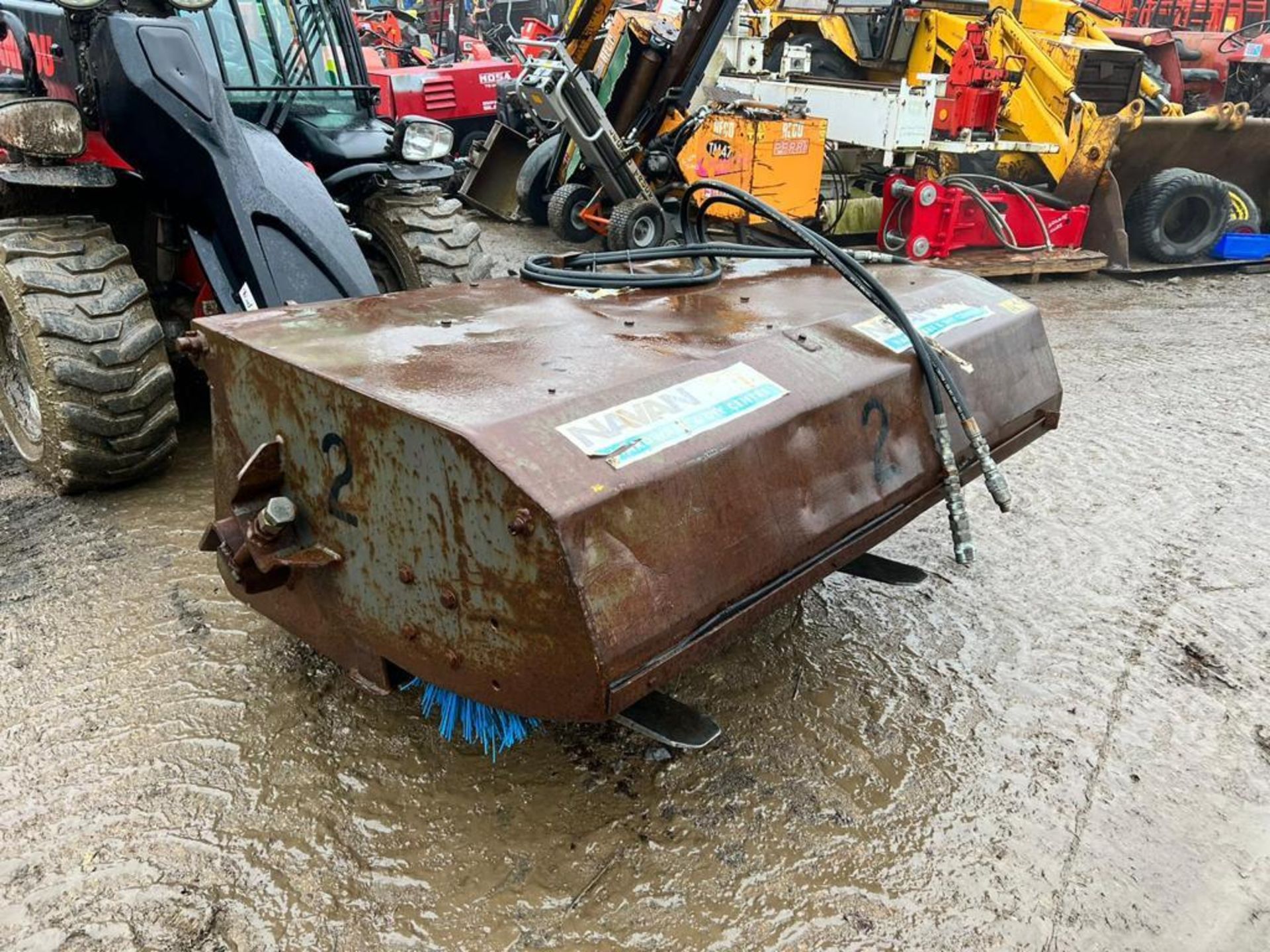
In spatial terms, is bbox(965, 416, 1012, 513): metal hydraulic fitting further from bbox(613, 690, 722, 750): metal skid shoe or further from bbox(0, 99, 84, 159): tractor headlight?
bbox(0, 99, 84, 159): tractor headlight

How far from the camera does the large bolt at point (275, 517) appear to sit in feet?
5.84

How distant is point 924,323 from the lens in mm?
2400

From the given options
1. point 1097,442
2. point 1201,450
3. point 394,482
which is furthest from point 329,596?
point 1201,450

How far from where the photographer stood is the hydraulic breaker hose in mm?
2121

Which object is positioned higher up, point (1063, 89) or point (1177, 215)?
point (1063, 89)

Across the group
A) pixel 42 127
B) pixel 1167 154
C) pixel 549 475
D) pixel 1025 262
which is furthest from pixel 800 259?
pixel 1167 154

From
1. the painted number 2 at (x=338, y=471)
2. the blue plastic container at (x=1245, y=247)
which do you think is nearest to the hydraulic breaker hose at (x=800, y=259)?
the painted number 2 at (x=338, y=471)

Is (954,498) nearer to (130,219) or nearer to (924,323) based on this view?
(924,323)

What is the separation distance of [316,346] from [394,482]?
1.32 ft

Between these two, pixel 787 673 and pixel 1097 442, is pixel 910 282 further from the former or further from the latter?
pixel 1097 442

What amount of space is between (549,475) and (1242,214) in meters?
8.94

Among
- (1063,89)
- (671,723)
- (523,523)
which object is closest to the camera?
(523,523)

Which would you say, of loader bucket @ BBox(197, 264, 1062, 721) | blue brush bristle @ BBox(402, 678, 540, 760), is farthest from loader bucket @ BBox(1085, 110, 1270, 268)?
blue brush bristle @ BBox(402, 678, 540, 760)

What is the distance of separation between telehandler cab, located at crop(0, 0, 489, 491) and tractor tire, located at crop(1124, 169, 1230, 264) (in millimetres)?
6611
